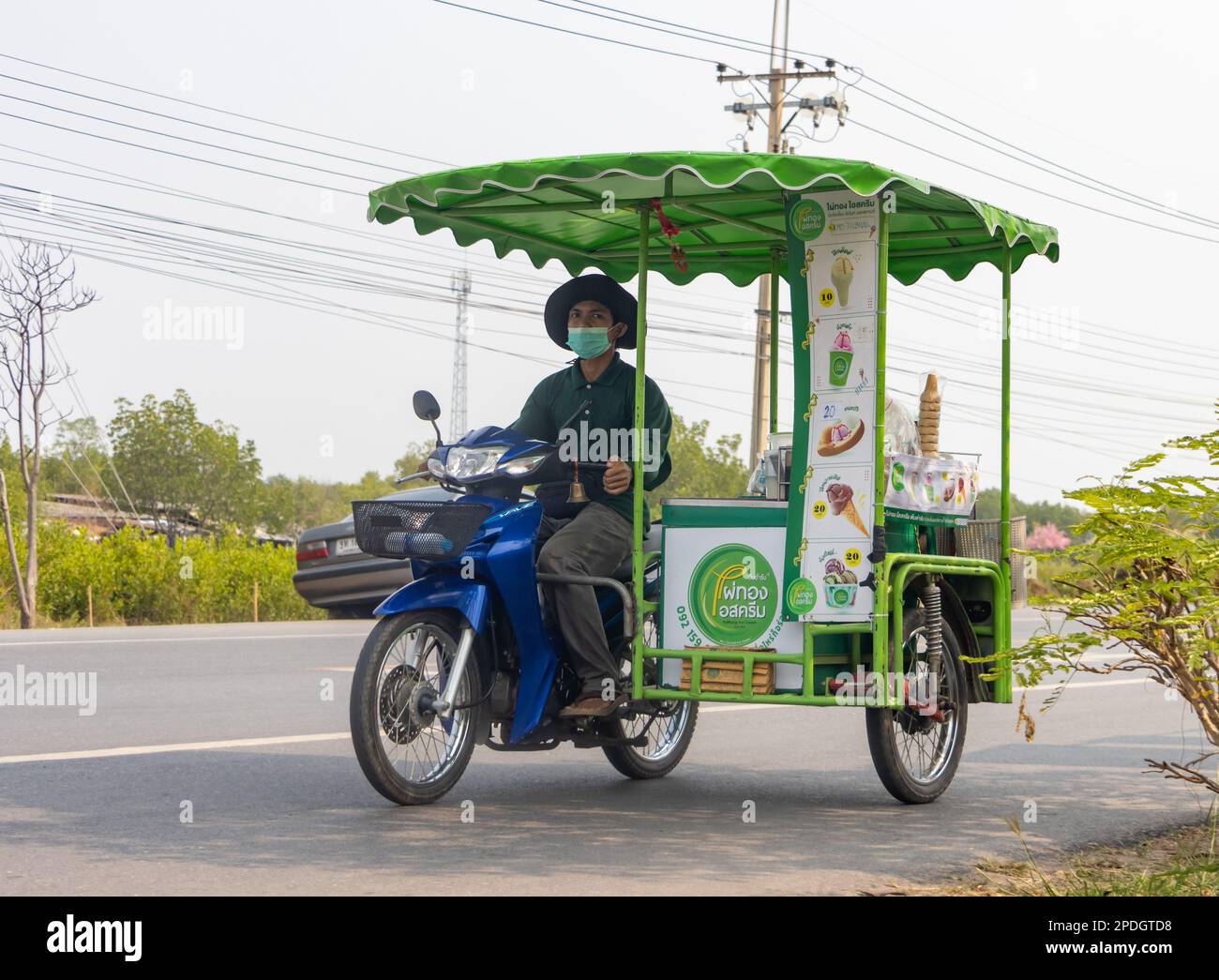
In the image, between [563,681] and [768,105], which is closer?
[563,681]

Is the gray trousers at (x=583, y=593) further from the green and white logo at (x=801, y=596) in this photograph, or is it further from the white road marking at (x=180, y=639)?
the white road marking at (x=180, y=639)

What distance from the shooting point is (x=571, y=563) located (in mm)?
7043

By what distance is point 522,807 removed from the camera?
23.6 feet

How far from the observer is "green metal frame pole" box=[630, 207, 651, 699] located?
7109 millimetres

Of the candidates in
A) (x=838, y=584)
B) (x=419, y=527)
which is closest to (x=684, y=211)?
(x=838, y=584)

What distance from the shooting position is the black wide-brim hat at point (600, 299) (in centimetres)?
761

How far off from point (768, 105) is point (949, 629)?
28.6 m

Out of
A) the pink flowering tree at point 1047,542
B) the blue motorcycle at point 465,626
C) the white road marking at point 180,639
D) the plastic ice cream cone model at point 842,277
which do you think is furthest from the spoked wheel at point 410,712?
the white road marking at point 180,639

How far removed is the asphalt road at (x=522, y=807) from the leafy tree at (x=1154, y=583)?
932 millimetres

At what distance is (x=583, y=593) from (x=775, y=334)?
3029 mm

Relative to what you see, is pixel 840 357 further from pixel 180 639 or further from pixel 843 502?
pixel 180 639

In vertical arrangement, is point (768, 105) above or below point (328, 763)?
above

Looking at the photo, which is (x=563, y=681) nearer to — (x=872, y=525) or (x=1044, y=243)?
(x=872, y=525)
